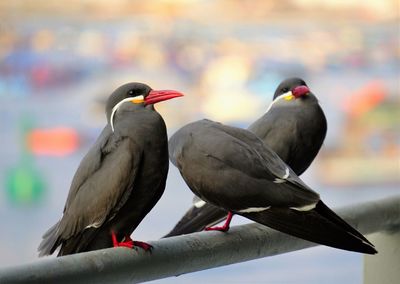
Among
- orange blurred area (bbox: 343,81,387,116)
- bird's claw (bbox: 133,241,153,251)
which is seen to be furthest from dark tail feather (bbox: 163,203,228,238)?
orange blurred area (bbox: 343,81,387,116)

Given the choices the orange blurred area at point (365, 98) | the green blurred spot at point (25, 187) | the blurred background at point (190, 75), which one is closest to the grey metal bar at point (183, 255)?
the blurred background at point (190, 75)

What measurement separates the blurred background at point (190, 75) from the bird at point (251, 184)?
6.13ft

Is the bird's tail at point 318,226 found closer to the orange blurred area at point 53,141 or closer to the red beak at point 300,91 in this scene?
the red beak at point 300,91

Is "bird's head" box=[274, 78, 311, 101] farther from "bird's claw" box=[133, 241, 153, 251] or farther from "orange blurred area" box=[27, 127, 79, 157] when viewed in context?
"orange blurred area" box=[27, 127, 79, 157]

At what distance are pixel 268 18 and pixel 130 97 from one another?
242cm

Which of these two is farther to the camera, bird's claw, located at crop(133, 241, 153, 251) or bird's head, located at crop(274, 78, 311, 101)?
bird's head, located at crop(274, 78, 311, 101)

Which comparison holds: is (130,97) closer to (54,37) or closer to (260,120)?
(260,120)

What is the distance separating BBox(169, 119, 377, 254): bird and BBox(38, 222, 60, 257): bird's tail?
7.4 inches

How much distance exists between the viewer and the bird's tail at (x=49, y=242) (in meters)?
1.09

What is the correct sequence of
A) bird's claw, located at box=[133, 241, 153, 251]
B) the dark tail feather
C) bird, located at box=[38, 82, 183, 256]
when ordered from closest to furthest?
1. bird's claw, located at box=[133, 241, 153, 251]
2. bird, located at box=[38, 82, 183, 256]
3. the dark tail feather

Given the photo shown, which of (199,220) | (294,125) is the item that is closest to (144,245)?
(199,220)

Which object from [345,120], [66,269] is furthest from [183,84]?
[66,269]

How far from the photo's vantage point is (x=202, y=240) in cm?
105

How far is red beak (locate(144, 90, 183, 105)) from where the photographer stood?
1078 mm
